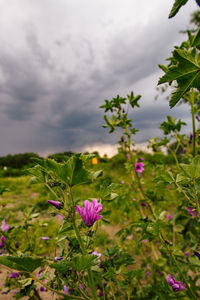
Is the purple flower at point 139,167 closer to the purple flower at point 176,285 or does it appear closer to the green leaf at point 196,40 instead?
the purple flower at point 176,285

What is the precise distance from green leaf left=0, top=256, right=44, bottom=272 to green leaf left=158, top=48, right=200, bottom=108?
529 mm

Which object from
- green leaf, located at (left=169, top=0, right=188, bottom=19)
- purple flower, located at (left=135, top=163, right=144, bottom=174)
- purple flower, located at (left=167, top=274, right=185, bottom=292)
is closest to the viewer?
green leaf, located at (left=169, top=0, right=188, bottom=19)

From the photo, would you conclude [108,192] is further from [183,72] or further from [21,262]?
[183,72]

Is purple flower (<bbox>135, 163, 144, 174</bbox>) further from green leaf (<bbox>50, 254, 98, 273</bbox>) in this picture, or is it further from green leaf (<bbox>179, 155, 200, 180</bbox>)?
green leaf (<bbox>50, 254, 98, 273</bbox>)

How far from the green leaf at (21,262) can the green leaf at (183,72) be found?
0.53 meters

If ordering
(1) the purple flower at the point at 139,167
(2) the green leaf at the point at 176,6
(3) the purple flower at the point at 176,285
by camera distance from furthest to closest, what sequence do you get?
(1) the purple flower at the point at 139,167 < (3) the purple flower at the point at 176,285 < (2) the green leaf at the point at 176,6

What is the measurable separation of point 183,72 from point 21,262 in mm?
637

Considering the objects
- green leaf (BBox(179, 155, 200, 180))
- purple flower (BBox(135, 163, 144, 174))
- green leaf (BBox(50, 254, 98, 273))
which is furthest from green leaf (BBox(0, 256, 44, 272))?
purple flower (BBox(135, 163, 144, 174))

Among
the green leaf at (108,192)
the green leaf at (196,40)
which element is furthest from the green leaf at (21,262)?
the green leaf at (196,40)

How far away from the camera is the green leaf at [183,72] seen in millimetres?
450

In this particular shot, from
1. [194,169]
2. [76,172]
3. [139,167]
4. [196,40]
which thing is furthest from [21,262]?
[139,167]

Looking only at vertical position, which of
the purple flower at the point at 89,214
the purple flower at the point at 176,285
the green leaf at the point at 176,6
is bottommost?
the purple flower at the point at 176,285

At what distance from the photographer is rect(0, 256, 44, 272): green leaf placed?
43 cm

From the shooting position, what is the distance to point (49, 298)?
139cm
